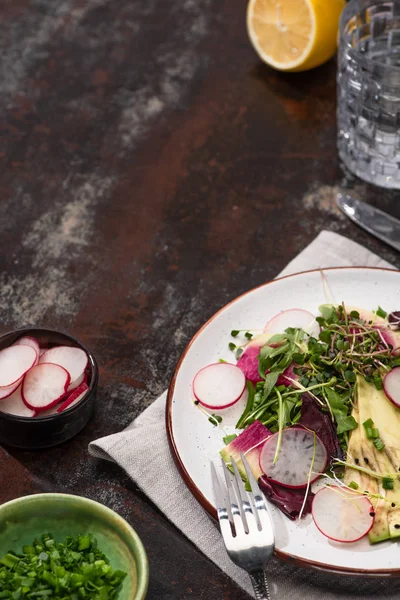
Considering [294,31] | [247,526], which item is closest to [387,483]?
[247,526]

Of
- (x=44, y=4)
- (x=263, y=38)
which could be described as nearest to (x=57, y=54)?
(x=44, y=4)

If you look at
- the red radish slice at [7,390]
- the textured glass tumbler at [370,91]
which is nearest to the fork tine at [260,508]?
the red radish slice at [7,390]

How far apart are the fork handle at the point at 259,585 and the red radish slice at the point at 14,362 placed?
646 mm

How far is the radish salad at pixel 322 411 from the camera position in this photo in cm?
148

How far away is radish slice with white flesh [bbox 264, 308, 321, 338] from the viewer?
1.79m

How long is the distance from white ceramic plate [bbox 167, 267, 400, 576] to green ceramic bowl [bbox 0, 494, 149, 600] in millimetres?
177

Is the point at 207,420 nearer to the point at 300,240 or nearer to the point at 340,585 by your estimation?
the point at 340,585

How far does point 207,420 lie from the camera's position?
1679 mm

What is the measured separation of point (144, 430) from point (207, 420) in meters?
0.15

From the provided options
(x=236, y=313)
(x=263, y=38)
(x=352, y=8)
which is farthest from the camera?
(x=263, y=38)

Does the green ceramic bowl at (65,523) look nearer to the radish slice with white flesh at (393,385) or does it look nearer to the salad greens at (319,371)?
the salad greens at (319,371)

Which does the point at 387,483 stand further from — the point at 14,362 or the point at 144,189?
the point at 144,189

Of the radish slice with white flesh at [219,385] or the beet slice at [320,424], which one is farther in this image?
the radish slice with white flesh at [219,385]

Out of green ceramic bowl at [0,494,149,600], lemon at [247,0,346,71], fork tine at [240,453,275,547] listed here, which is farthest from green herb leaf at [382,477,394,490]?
lemon at [247,0,346,71]
